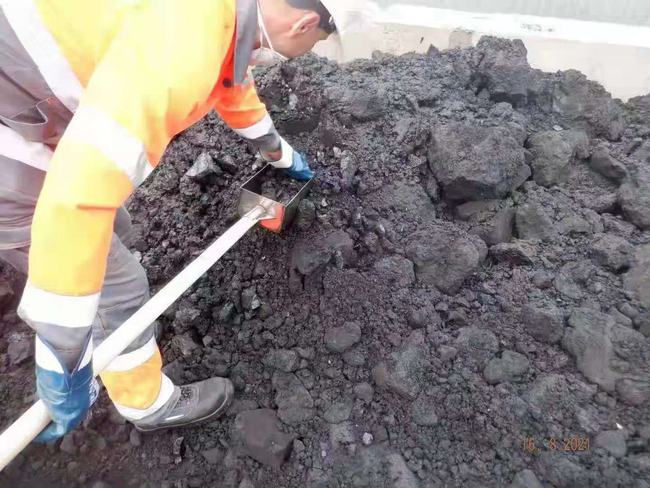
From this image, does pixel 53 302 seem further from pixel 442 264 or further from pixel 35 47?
pixel 442 264

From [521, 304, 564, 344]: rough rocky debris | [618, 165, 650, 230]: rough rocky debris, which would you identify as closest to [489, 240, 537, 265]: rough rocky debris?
[521, 304, 564, 344]: rough rocky debris

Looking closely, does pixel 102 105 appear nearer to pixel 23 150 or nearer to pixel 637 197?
pixel 23 150

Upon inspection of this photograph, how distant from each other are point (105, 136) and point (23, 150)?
1.69ft

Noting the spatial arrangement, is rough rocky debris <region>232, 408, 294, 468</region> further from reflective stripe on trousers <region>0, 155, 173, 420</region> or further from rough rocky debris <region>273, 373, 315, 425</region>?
reflective stripe on trousers <region>0, 155, 173, 420</region>

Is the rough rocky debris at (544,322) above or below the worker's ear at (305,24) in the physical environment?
below

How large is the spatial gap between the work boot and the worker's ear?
1296mm

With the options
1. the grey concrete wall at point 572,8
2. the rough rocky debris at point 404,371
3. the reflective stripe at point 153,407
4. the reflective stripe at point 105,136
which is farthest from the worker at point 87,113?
the grey concrete wall at point 572,8

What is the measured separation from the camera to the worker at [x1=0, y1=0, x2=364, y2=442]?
39.9 inches

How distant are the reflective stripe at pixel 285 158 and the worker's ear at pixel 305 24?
27.2 inches

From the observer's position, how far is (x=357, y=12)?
3053 millimetres

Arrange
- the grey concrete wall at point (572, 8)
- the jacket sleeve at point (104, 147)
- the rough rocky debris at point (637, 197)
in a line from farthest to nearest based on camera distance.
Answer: the grey concrete wall at point (572, 8), the rough rocky debris at point (637, 197), the jacket sleeve at point (104, 147)

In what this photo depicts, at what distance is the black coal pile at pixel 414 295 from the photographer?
1.66 meters

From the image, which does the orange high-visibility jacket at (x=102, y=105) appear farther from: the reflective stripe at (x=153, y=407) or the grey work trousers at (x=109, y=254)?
the reflective stripe at (x=153, y=407)

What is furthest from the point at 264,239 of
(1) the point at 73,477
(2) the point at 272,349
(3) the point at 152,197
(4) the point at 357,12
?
(4) the point at 357,12
